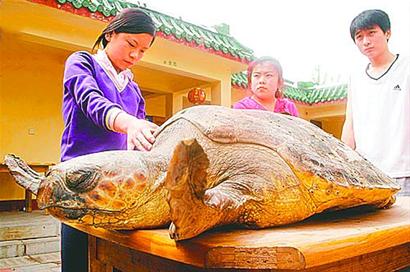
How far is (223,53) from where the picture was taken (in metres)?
5.13

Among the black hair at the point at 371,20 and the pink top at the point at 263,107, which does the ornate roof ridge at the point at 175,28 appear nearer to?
the pink top at the point at 263,107

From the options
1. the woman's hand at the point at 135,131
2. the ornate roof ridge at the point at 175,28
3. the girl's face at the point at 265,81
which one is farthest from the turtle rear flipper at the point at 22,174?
the ornate roof ridge at the point at 175,28

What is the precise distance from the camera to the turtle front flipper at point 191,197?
0.53 metres

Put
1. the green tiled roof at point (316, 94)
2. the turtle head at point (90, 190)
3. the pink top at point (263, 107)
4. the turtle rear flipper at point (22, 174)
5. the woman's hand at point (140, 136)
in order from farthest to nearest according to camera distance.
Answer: the green tiled roof at point (316, 94)
the pink top at point (263, 107)
the woman's hand at point (140, 136)
the turtle rear flipper at point (22, 174)
the turtle head at point (90, 190)

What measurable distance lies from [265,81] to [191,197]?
146 cm

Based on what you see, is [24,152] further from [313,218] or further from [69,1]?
[313,218]

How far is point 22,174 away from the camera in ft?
2.85

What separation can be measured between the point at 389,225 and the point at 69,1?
3.48m

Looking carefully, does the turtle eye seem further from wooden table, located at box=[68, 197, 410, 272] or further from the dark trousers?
the dark trousers

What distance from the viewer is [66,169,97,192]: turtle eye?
0.72 meters

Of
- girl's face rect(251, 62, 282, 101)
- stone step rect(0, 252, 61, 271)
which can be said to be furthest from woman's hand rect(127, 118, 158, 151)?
stone step rect(0, 252, 61, 271)

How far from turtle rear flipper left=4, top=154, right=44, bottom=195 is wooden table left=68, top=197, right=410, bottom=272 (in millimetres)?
174

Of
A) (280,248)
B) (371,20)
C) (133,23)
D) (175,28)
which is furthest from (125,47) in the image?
(175,28)

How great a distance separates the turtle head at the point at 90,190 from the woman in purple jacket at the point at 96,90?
0.40 metres
